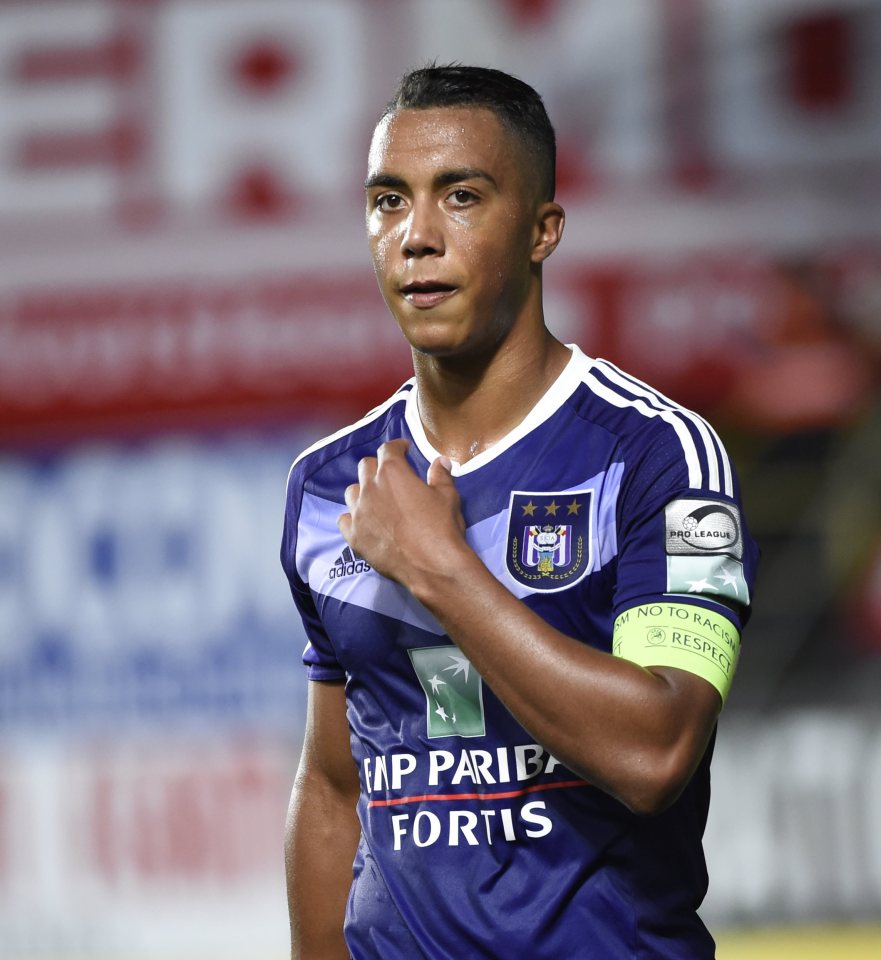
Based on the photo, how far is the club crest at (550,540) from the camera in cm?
181

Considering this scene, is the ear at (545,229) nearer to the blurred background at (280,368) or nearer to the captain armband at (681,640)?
the captain armband at (681,640)

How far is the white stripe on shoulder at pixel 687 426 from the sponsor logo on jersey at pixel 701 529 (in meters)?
0.03

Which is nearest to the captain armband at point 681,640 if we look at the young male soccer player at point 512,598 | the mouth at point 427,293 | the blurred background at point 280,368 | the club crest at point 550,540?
the young male soccer player at point 512,598

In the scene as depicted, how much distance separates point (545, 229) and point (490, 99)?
17 centimetres

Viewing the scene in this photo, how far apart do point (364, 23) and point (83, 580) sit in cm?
234

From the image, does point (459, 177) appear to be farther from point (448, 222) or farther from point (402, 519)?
point (402, 519)

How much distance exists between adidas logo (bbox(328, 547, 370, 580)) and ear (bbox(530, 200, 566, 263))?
1.40 ft

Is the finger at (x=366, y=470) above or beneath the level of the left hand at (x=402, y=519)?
above

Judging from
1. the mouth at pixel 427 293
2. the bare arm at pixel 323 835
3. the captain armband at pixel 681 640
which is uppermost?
the mouth at pixel 427 293

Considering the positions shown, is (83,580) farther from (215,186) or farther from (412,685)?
(412,685)

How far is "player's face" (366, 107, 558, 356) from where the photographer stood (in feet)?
6.07

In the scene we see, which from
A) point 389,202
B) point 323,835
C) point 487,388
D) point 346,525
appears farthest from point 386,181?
point 323,835

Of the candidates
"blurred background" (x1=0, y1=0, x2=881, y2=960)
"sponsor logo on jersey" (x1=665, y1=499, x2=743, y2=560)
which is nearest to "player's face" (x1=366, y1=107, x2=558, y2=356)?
"sponsor logo on jersey" (x1=665, y1=499, x2=743, y2=560)

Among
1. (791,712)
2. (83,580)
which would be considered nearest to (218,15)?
(83,580)
